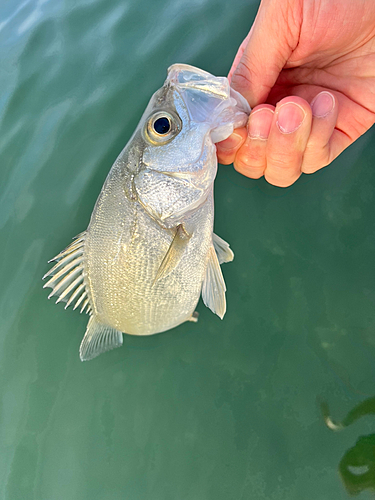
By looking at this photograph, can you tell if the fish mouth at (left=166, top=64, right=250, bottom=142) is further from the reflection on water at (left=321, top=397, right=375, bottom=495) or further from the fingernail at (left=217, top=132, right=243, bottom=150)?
the reflection on water at (left=321, top=397, right=375, bottom=495)

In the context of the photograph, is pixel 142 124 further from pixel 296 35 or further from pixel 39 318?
pixel 39 318

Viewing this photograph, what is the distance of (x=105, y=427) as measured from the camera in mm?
2404

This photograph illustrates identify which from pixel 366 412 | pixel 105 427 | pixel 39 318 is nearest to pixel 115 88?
pixel 39 318

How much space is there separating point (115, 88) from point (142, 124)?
2.02m

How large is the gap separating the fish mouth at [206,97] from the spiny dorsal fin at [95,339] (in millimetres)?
1444

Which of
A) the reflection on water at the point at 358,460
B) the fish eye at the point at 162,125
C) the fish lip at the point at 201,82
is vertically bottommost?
the reflection on water at the point at 358,460

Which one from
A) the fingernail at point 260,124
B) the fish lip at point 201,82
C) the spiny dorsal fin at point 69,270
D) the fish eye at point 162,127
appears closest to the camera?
the fish lip at point 201,82

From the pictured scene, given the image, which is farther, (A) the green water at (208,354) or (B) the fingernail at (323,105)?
(A) the green water at (208,354)

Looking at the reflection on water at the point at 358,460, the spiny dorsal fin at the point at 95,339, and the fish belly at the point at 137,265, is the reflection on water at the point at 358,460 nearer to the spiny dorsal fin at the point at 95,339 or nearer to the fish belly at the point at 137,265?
the fish belly at the point at 137,265

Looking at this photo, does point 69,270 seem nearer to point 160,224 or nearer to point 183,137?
point 160,224

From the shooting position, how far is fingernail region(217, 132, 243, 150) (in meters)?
1.78

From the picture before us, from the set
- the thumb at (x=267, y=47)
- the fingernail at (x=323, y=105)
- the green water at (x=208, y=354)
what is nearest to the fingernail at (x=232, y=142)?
the thumb at (x=267, y=47)

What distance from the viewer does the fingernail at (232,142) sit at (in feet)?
5.84

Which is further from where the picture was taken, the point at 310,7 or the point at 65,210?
the point at 65,210
